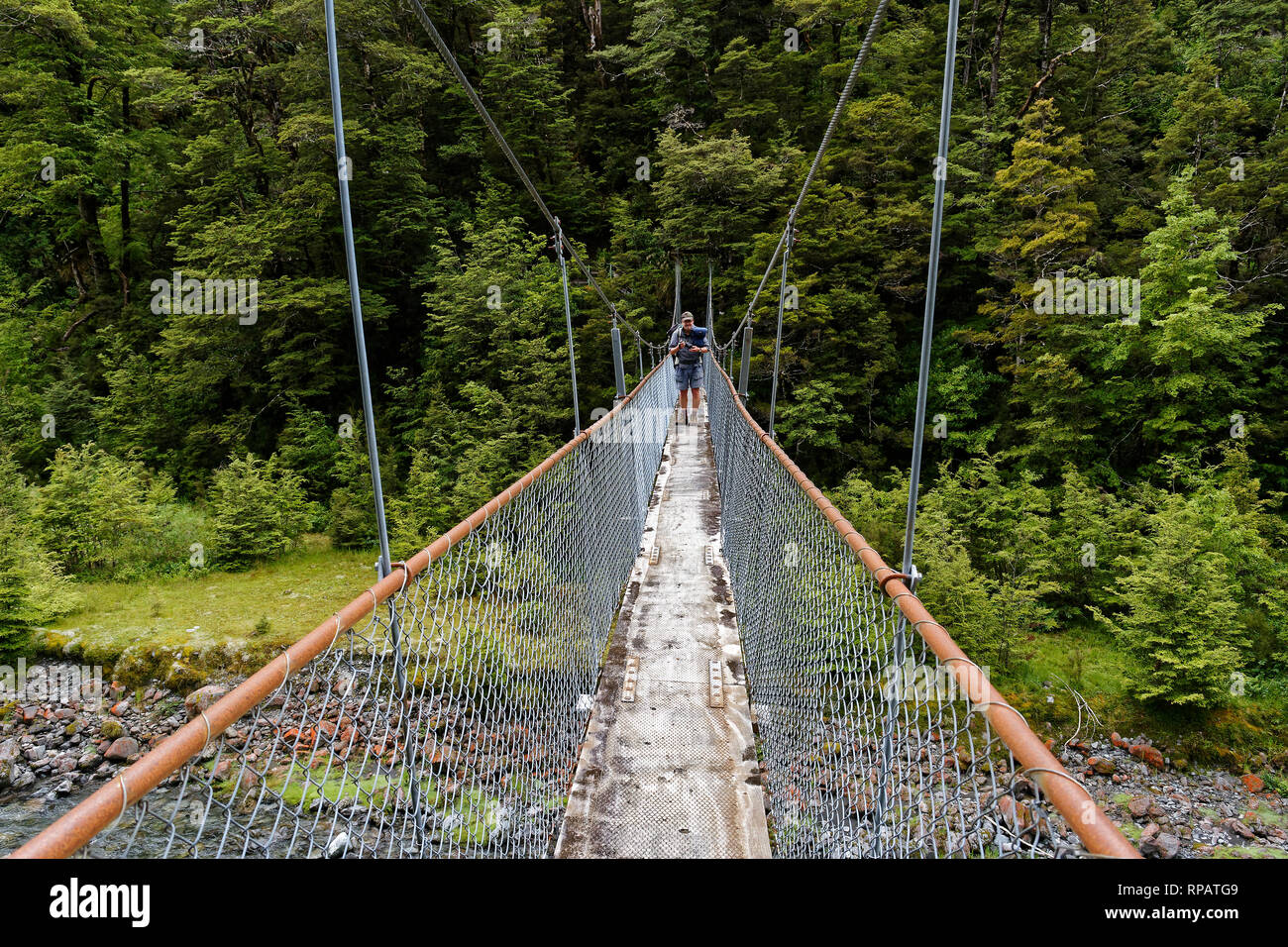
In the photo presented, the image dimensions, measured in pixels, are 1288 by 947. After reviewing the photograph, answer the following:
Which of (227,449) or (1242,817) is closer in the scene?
(1242,817)

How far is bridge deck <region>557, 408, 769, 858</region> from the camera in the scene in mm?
1645

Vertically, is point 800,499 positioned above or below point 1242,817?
above

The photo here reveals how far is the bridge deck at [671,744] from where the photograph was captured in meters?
1.64

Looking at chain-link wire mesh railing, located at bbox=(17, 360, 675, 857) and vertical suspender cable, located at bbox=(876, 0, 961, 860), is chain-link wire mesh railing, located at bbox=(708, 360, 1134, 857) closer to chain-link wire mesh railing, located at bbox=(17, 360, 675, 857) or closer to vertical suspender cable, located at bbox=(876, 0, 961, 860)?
vertical suspender cable, located at bbox=(876, 0, 961, 860)

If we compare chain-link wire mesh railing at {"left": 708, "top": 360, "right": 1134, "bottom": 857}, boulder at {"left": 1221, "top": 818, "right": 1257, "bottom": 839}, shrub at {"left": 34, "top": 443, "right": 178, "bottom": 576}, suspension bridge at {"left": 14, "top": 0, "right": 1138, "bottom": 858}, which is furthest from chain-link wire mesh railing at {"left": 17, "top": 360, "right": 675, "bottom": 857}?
shrub at {"left": 34, "top": 443, "right": 178, "bottom": 576}

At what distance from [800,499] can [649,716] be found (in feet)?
2.85

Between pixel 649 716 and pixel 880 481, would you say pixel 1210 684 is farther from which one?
pixel 649 716

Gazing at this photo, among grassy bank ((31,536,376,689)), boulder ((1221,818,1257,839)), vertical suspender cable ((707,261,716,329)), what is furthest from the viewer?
vertical suspender cable ((707,261,716,329))

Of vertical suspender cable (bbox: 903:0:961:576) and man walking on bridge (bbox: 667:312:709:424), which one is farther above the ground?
man walking on bridge (bbox: 667:312:709:424)

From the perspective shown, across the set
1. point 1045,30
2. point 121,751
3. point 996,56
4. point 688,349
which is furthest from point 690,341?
point 1045,30

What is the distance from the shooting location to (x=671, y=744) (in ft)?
6.51

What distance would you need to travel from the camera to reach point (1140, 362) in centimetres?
1000

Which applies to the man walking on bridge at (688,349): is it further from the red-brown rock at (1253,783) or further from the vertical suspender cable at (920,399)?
the red-brown rock at (1253,783)

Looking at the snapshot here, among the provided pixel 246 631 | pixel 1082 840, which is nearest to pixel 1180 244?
pixel 1082 840
